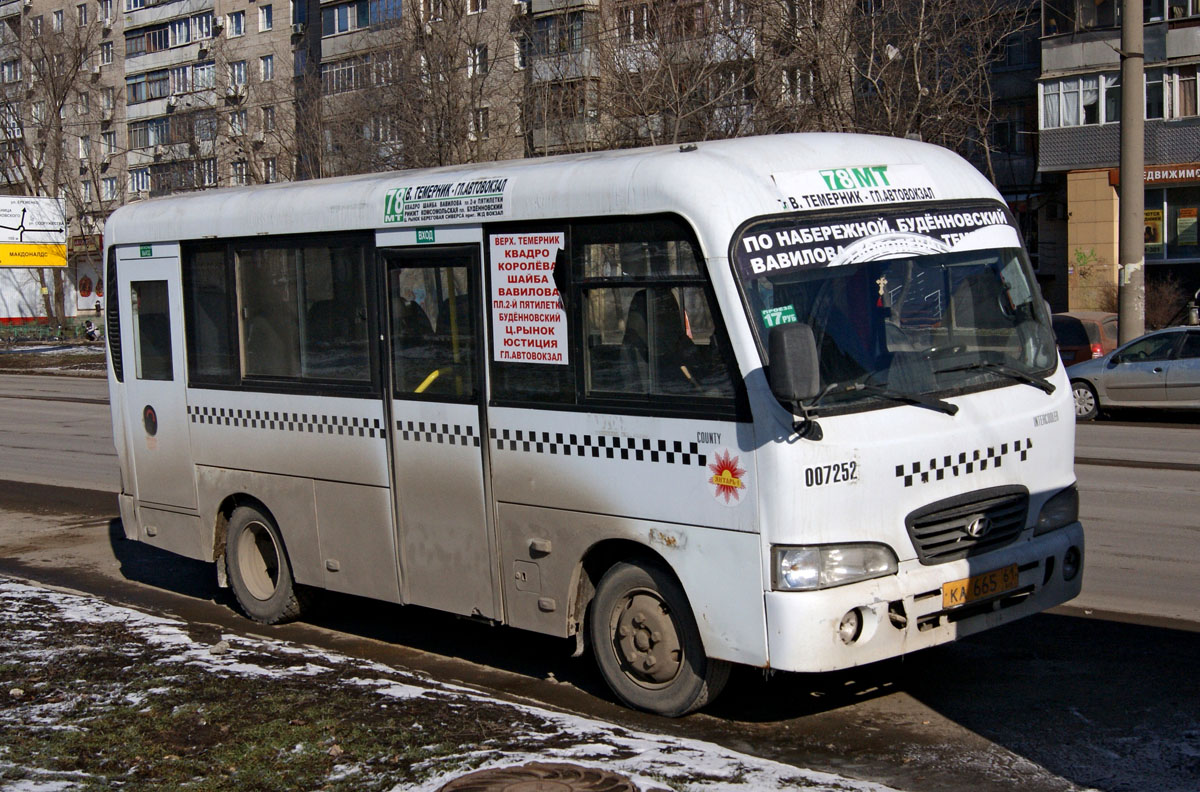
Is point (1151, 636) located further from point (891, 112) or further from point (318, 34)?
point (318, 34)

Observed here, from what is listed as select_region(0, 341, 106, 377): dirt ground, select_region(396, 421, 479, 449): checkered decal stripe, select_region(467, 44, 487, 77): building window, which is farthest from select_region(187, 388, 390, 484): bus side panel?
select_region(0, 341, 106, 377): dirt ground

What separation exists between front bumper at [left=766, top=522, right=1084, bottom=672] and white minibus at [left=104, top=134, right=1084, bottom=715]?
0.01 m

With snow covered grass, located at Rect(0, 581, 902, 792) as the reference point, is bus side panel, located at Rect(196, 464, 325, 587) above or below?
above

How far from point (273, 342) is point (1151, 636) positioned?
18.7 ft

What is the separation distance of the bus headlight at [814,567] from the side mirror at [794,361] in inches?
27.6

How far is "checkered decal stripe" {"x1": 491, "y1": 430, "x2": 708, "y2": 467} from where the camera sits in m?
6.25

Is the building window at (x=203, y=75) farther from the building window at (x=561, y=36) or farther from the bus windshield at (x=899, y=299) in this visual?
the bus windshield at (x=899, y=299)

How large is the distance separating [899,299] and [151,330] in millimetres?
5767

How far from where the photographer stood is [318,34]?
64.8 m

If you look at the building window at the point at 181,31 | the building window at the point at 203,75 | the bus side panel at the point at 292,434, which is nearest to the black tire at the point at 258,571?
the bus side panel at the point at 292,434

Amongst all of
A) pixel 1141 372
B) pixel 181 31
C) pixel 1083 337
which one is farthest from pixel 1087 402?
pixel 181 31

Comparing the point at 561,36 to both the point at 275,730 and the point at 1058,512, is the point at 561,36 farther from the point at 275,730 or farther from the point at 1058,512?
the point at 275,730

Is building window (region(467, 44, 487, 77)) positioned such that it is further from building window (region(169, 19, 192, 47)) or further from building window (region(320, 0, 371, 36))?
building window (region(169, 19, 192, 47))

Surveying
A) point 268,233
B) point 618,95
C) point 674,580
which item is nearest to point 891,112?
point 618,95
